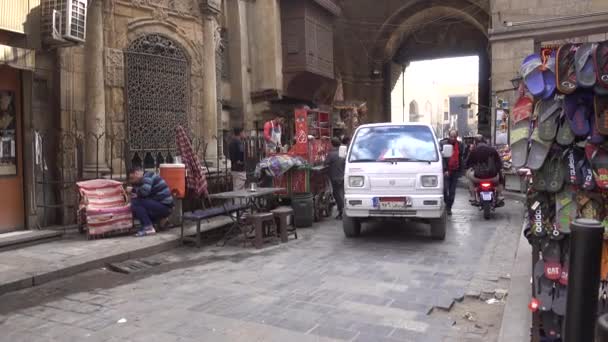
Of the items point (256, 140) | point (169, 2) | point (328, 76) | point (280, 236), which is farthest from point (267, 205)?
point (328, 76)

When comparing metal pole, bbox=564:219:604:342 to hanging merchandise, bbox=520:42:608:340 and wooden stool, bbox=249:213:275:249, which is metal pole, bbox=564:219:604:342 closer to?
hanging merchandise, bbox=520:42:608:340

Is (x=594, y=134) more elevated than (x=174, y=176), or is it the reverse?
(x=594, y=134)

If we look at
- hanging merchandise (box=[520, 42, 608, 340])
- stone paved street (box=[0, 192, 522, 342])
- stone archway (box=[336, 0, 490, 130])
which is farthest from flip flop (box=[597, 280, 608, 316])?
stone archway (box=[336, 0, 490, 130])

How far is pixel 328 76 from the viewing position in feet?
58.5

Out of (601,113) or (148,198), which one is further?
(148,198)

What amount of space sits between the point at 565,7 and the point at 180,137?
39.9 feet

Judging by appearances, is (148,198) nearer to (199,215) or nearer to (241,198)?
(199,215)

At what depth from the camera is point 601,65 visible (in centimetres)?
333

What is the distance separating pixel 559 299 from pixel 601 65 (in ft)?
5.43

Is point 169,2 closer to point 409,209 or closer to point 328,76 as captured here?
point 409,209

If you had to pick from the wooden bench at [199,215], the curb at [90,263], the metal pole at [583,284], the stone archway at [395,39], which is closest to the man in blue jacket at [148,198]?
the curb at [90,263]

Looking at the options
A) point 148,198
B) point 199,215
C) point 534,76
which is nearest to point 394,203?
point 199,215

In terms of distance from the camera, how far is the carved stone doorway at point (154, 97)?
9477 millimetres

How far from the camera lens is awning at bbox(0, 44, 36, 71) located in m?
7.34
